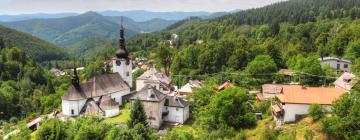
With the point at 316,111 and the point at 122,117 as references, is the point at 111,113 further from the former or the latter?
the point at 316,111

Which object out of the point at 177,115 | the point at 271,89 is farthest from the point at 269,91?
the point at 177,115

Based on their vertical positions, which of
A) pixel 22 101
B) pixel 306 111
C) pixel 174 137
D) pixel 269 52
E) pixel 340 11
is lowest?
pixel 22 101

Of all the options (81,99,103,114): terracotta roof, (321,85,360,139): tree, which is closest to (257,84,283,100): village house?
(321,85,360,139): tree

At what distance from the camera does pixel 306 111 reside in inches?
1409

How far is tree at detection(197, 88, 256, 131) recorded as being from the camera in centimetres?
3866

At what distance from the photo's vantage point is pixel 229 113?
39.0m

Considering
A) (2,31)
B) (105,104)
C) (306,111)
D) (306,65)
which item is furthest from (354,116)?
Result: (2,31)

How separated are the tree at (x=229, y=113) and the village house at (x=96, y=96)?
56.1 ft

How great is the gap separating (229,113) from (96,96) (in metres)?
22.3

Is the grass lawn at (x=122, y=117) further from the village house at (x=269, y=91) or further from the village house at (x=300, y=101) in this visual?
the village house at (x=300, y=101)

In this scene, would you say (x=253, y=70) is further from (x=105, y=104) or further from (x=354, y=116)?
(x=354, y=116)

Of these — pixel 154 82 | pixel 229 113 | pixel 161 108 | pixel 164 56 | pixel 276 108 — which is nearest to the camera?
pixel 276 108

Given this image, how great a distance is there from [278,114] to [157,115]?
15.9m

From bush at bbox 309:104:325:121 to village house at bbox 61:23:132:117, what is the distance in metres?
27.6
